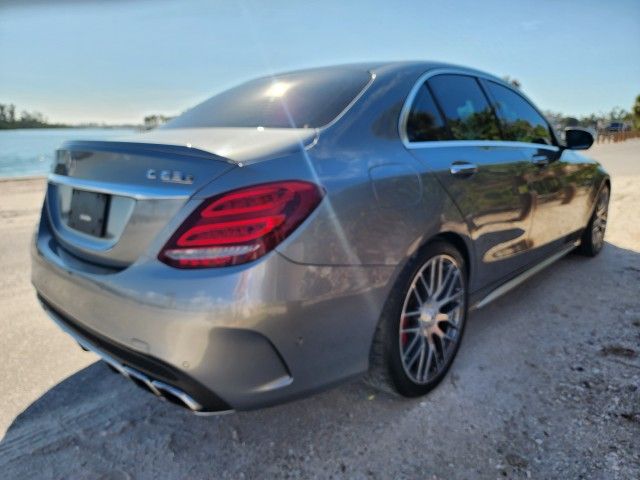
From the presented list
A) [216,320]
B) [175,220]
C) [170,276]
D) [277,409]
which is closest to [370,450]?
[277,409]

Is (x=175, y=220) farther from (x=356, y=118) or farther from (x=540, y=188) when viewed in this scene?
(x=540, y=188)

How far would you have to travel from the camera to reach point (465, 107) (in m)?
2.70

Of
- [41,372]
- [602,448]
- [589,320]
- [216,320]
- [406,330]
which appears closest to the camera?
[216,320]

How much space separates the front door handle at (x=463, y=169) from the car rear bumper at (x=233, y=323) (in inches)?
29.4

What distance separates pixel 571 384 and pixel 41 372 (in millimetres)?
2808

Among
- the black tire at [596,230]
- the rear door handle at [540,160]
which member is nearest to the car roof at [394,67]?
the rear door handle at [540,160]

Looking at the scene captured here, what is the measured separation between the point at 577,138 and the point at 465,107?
171 cm

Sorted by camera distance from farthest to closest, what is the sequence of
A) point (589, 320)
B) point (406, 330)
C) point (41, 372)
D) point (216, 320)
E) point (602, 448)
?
point (589, 320) < point (41, 372) < point (406, 330) < point (602, 448) < point (216, 320)

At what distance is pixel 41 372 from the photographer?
256 cm

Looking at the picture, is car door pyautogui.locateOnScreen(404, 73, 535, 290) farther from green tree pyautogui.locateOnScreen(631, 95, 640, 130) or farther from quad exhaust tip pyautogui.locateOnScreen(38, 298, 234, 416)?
green tree pyautogui.locateOnScreen(631, 95, 640, 130)

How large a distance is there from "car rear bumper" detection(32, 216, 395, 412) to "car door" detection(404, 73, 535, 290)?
0.76 m

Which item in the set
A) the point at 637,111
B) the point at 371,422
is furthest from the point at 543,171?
the point at 637,111

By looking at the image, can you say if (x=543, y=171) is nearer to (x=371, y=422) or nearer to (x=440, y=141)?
(x=440, y=141)

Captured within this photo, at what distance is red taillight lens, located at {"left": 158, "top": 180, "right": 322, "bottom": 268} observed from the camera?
1500 millimetres
